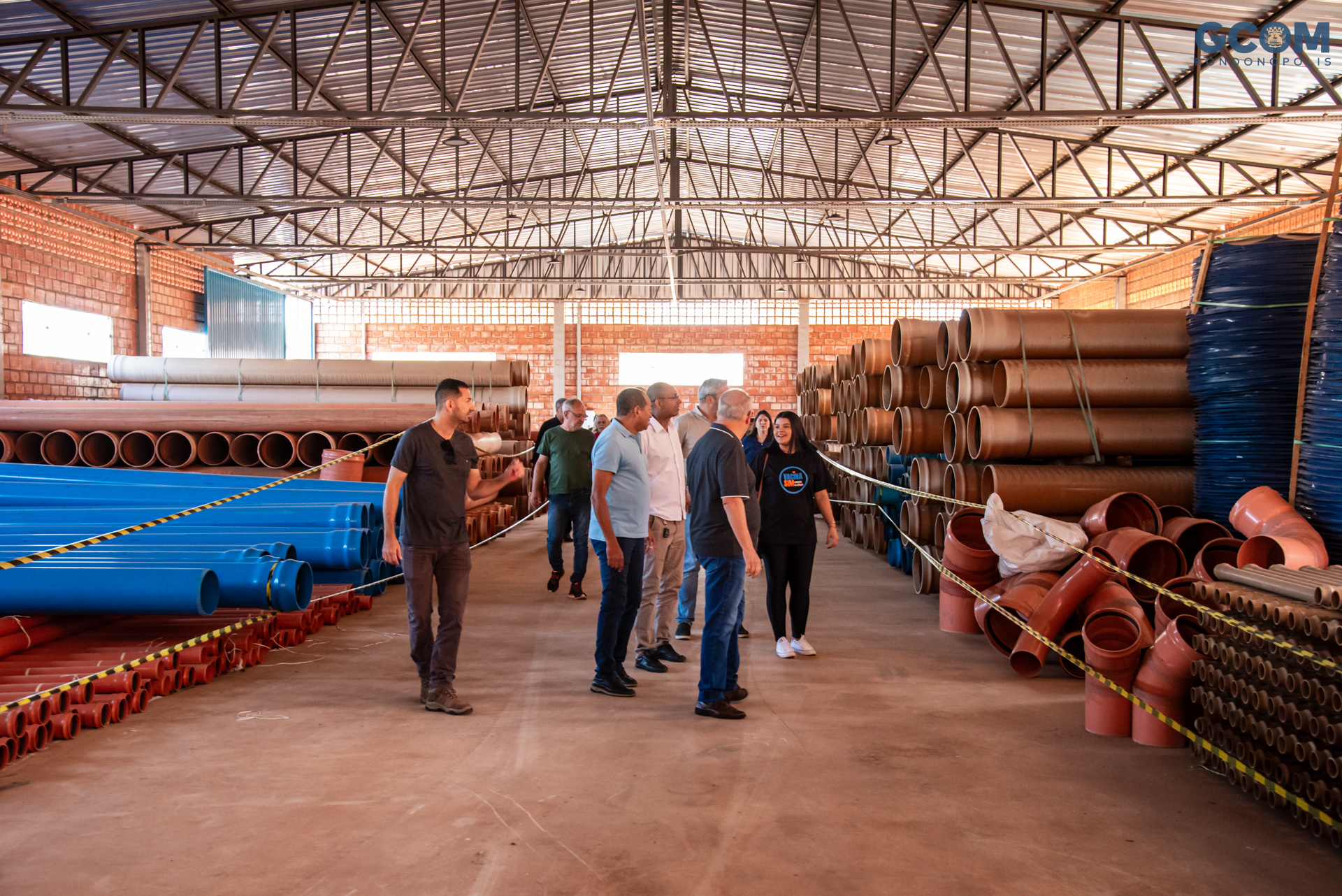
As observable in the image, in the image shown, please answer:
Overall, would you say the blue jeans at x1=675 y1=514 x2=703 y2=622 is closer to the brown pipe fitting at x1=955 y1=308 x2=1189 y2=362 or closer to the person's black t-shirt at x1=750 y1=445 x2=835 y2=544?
the person's black t-shirt at x1=750 y1=445 x2=835 y2=544

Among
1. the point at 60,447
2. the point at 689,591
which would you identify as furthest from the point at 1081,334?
the point at 60,447

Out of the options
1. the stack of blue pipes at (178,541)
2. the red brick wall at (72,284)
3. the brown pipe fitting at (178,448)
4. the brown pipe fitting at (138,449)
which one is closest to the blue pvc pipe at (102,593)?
the stack of blue pipes at (178,541)

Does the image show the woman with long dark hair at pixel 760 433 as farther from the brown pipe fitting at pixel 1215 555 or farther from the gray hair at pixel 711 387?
the brown pipe fitting at pixel 1215 555

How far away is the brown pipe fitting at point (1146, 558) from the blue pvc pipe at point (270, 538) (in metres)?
5.03

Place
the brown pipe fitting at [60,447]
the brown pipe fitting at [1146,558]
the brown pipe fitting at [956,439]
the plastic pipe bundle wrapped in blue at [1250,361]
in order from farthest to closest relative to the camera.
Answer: the brown pipe fitting at [60,447] < the brown pipe fitting at [956,439] < the plastic pipe bundle wrapped in blue at [1250,361] < the brown pipe fitting at [1146,558]

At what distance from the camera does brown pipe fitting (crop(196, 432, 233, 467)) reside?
9.88m

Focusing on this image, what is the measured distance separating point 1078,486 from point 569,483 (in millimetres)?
4066

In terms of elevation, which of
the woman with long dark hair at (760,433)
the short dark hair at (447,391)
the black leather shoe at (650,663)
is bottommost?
the black leather shoe at (650,663)

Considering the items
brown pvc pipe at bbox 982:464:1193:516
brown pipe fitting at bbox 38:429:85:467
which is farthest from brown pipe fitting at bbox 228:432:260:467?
brown pvc pipe at bbox 982:464:1193:516

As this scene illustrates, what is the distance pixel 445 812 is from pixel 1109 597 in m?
3.75

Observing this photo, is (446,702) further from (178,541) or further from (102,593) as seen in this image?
(178,541)

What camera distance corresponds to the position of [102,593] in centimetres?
509

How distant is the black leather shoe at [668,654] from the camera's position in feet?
19.1

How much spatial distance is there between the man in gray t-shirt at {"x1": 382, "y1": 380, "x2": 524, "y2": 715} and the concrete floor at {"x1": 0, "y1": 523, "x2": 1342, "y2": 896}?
0.85 ft
